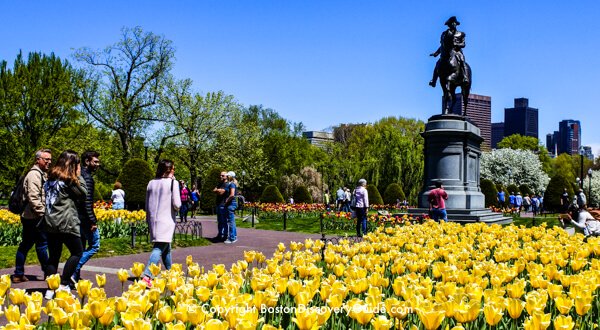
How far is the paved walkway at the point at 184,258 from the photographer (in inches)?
312

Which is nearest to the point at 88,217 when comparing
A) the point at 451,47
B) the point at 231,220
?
the point at 231,220

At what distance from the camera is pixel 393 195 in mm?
40750

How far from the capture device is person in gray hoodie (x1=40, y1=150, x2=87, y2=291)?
21.7 feet

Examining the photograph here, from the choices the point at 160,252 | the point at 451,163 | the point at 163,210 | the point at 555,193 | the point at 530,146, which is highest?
the point at 530,146

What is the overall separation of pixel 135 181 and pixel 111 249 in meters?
17.9

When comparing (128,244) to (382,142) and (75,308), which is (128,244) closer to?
(75,308)

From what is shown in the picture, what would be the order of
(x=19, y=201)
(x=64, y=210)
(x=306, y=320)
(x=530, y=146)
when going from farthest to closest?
(x=530, y=146)
(x=19, y=201)
(x=64, y=210)
(x=306, y=320)

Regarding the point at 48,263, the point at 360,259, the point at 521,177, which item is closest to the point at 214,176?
the point at 48,263

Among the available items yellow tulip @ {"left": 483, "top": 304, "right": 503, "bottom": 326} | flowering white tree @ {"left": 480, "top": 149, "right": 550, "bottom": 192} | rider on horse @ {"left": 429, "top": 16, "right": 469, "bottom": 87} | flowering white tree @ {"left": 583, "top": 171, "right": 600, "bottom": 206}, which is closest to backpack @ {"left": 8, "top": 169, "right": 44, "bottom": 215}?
yellow tulip @ {"left": 483, "top": 304, "right": 503, "bottom": 326}

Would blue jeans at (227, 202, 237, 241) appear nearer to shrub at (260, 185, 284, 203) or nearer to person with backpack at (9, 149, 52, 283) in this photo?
person with backpack at (9, 149, 52, 283)

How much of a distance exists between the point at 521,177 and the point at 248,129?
124 feet

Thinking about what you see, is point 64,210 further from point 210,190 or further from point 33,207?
point 210,190

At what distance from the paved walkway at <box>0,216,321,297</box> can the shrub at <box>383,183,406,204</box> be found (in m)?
24.2

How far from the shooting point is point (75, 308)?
2963 mm
